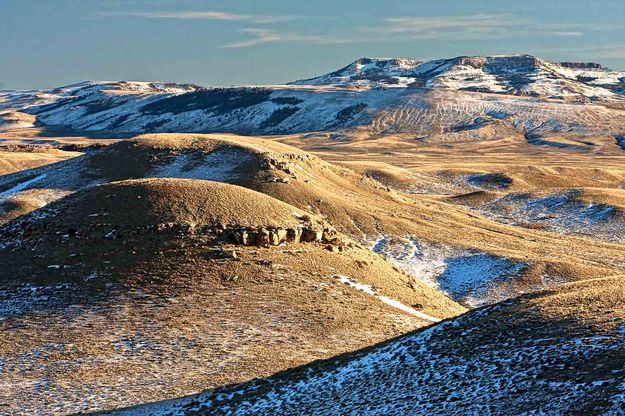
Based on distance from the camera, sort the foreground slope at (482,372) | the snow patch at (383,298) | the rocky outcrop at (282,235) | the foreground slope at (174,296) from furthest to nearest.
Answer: the rocky outcrop at (282,235) → the snow patch at (383,298) → the foreground slope at (174,296) → the foreground slope at (482,372)

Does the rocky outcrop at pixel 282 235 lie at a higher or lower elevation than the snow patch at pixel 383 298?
higher

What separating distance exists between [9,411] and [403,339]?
12.8 meters

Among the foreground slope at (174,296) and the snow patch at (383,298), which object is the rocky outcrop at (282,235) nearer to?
the foreground slope at (174,296)

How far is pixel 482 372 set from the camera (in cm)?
1978

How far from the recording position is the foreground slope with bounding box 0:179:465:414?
88.2 ft

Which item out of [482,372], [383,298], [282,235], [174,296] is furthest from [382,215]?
[482,372]

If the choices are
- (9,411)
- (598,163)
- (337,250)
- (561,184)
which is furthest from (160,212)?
(598,163)

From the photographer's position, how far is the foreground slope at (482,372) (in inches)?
698

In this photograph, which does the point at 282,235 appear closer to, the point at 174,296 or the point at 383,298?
the point at 383,298

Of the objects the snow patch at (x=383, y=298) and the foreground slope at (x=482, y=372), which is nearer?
the foreground slope at (x=482, y=372)

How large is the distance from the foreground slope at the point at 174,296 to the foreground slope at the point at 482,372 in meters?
3.66

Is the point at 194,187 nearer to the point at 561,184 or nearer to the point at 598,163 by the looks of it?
the point at 561,184

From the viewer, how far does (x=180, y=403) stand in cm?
2366

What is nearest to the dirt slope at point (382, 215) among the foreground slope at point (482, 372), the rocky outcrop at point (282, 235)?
the rocky outcrop at point (282, 235)
